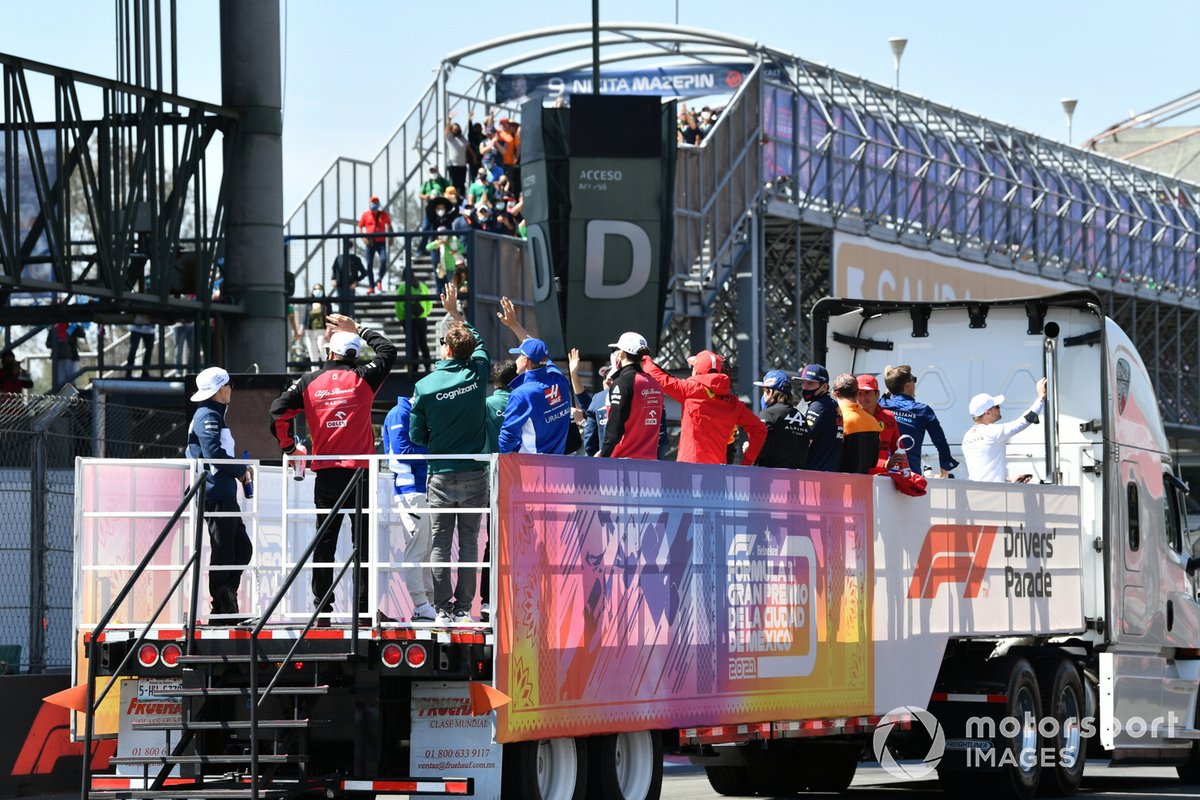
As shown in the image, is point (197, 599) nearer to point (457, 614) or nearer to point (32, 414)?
point (457, 614)

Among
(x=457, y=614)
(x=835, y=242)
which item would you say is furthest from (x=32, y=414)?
(x=835, y=242)

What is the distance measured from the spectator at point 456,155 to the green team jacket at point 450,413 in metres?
18.3

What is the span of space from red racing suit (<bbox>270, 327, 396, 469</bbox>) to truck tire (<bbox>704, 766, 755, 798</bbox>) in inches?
192

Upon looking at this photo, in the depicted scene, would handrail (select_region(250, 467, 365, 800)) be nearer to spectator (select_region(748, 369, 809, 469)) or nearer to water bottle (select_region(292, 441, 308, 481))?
water bottle (select_region(292, 441, 308, 481))

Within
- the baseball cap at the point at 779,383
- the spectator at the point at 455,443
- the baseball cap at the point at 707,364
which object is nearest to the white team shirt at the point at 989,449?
the baseball cap at the point at 779,383

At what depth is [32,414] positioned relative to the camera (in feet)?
49.1

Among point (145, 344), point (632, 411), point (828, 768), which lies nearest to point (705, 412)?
point (632, 411)

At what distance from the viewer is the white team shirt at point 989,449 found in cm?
1627

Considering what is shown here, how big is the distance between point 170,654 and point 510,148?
18891 millimetres

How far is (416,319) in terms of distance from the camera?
1101 inches

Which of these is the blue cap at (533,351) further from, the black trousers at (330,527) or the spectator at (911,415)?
the spectator at (911,415)

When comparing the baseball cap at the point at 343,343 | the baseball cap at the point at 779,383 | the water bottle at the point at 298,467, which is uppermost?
the baseball cap at the point at 343,343

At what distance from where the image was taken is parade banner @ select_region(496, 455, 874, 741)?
10.6m

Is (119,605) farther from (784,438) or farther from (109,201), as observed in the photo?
(109,201)
